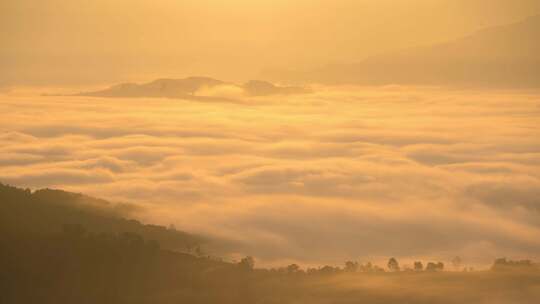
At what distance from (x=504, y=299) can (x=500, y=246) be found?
3635cm

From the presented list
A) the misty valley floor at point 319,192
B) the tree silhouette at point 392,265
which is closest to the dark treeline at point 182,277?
the tree silhouette at point 392,265

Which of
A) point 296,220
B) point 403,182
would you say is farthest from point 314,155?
point 296,220

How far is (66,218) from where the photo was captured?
98.4 metres

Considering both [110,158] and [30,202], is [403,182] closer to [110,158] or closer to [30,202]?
[110,158]

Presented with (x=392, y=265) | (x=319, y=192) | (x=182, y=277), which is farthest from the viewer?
(x=319, y=192)

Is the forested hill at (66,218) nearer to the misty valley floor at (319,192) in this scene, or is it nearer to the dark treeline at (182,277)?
the dark treeline at (182,277)

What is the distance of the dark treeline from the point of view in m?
65.7

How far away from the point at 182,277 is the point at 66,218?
31332 mm

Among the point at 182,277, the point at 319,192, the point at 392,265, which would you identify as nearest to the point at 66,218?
the point at 182,277

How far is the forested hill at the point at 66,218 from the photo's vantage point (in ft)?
282

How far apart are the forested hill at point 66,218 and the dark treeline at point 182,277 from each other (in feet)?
1.52

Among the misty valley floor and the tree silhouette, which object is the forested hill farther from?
the tree silhouette

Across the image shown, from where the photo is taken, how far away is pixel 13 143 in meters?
191

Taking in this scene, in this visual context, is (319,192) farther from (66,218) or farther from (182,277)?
(182,277)
